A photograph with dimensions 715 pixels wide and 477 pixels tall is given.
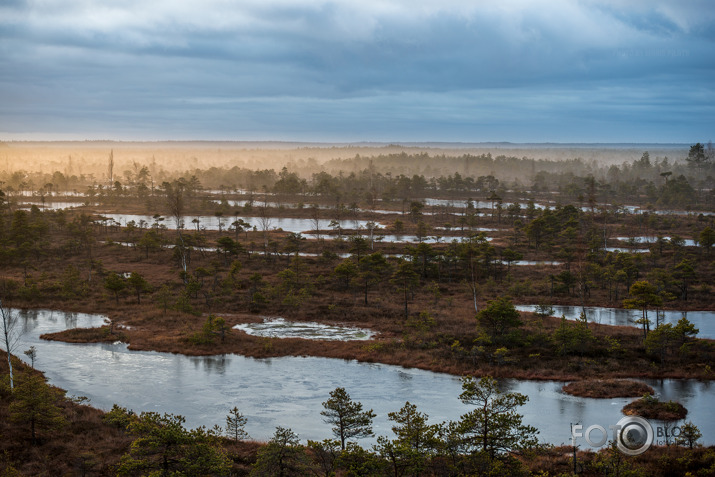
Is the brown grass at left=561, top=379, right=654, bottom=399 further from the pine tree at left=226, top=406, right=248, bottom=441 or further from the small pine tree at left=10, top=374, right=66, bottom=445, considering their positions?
the small pine tree at left=10, top=374, right=66, bottom=445

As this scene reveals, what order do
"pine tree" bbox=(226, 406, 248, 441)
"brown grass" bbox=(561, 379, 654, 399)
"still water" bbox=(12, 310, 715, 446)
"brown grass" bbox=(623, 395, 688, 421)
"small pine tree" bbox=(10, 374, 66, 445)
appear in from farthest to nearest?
"brown grass" bbox=(561, 379, 654, 399) < "still water" bbox=(12, 310, 715, 446) < "brown grass" bbox=(623, 395, 688, 421) < "pine tree" bbox=(226, 406, 248, 441) < "small pine tree" bbox=(10, 374, 66, 445)

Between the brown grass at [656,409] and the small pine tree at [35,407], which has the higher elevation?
the small pine tree at [35,407]

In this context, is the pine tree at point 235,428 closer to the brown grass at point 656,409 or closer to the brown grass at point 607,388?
the brown grass at point 607,388

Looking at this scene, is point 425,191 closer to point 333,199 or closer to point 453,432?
point 333,199

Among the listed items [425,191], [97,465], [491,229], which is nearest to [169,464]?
→ [97,465]

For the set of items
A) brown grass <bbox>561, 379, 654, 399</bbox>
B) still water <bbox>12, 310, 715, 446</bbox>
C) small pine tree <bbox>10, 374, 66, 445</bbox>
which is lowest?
still water <bbox>12, 310, 715, 446</bbox>

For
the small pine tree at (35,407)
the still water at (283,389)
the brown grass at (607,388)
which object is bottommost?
the still water at (283,389)

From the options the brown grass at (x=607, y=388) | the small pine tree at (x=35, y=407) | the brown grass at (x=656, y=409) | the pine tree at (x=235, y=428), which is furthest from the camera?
the brown grass at (x=607, y=388)

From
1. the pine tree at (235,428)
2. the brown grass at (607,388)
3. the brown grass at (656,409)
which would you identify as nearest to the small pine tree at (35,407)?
the pine tree at (235,428)

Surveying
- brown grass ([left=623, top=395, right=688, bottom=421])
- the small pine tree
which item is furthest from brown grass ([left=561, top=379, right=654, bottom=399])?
the small pine tree
